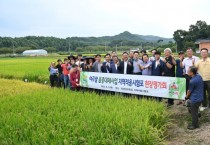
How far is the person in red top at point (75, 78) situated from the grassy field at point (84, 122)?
101 inches

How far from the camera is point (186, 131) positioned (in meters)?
6.37

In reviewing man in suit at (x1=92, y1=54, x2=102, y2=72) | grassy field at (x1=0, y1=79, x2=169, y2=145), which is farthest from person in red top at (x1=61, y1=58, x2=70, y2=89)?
grassy field at (x1=0, y1=79, x2=169, y2=145)

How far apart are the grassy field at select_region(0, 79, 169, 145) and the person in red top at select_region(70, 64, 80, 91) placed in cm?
256

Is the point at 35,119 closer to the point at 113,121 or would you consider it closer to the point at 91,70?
the point at 113,121

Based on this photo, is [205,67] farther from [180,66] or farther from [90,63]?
[90,63]

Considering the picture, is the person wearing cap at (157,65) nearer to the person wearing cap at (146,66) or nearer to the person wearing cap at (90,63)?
the person wearing cap at (146,66)

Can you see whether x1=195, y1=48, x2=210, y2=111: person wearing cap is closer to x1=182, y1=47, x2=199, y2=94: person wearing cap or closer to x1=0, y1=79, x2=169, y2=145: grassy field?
x1=182, y1=47, x2=199, y2=94: person wearing cap

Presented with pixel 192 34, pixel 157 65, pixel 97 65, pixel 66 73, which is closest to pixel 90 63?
pixel 97 65

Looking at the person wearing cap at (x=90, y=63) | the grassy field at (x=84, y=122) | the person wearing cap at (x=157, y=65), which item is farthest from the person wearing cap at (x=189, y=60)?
the person wearing cap at (x=90, y=63)

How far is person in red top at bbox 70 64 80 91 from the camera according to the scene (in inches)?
405

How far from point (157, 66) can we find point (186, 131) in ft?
8.88

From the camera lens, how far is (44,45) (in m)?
89.6

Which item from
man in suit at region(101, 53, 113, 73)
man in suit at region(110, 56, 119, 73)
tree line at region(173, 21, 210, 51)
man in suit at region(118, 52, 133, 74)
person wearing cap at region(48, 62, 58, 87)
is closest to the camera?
man in suit at region(118, 52, 133, 74)

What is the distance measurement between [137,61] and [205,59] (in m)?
2.39
